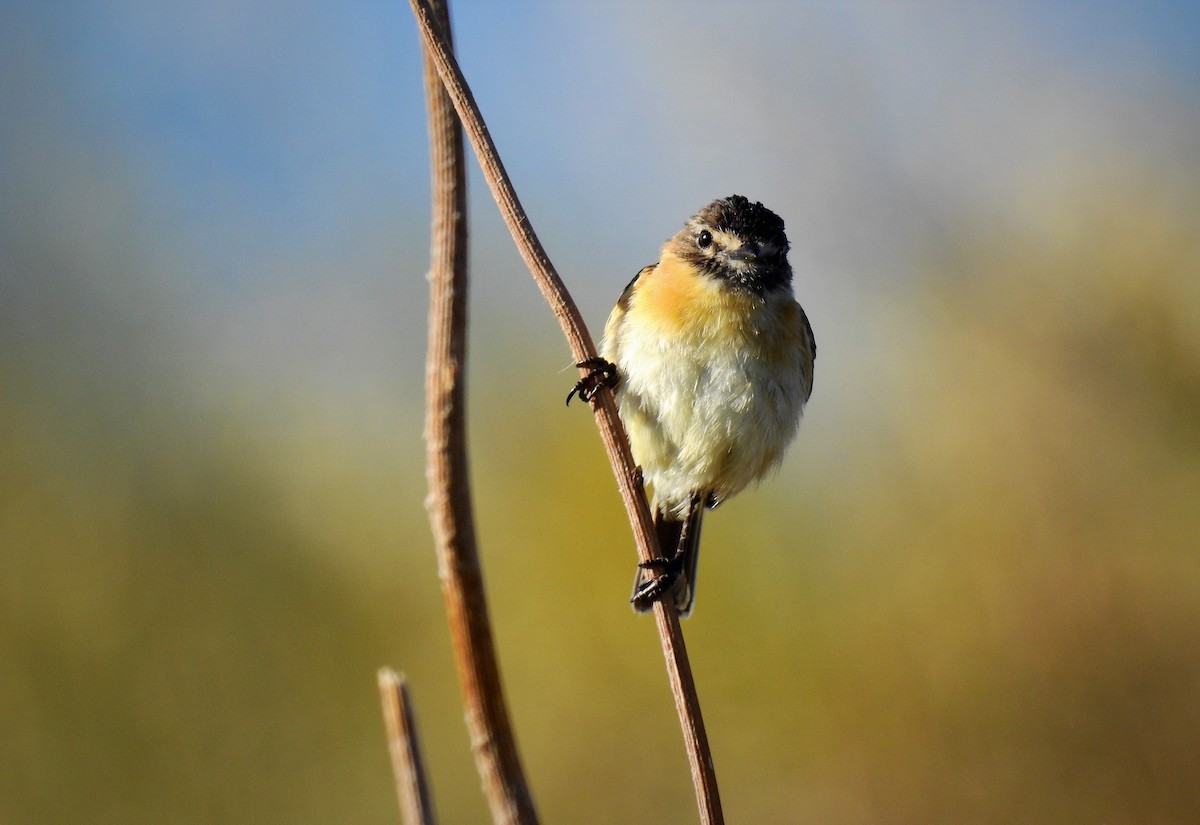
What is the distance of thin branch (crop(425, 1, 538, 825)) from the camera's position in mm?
856

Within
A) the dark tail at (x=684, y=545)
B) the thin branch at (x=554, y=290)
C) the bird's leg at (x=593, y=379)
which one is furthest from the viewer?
the dark tail at (x=684, y=545)

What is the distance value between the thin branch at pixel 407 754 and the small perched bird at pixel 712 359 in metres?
2.06

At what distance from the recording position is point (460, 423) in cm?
95

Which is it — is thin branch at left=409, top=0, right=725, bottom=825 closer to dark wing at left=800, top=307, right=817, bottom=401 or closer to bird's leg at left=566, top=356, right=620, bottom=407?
bird's leg at left=566, top=356, right=620, bottom=407

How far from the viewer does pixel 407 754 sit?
0.95 metres

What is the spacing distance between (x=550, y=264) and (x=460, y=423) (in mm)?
265

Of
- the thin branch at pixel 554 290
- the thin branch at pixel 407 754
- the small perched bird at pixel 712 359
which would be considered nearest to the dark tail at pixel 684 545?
the small perched bird at pixel 712 359

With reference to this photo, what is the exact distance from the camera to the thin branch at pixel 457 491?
2.81ft

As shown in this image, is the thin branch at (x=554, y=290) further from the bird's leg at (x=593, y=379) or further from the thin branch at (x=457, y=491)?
the bird's leg at (x=593, y=379)

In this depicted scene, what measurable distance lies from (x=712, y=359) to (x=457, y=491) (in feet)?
7.98

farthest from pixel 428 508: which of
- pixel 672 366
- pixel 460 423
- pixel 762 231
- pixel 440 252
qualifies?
pixel 762 231

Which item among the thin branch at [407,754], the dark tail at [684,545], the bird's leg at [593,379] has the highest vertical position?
the bird's leg at [593,379]

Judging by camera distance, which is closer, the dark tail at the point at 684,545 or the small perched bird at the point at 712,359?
the small perched bird at the point at 712,359

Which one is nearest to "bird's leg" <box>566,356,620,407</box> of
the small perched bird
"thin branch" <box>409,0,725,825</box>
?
the small perched bird
